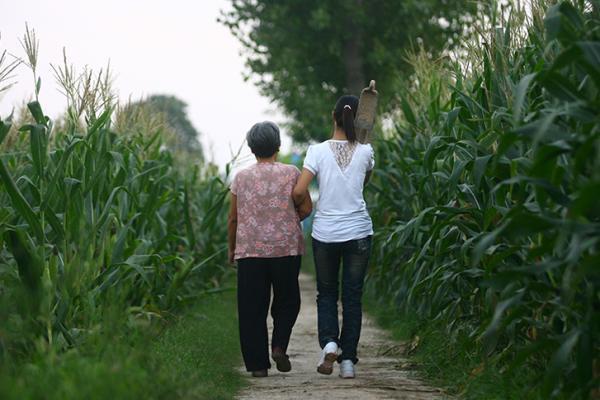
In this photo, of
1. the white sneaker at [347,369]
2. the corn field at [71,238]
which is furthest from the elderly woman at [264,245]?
the corn field at [71,238]

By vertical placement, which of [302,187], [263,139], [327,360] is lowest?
[327,360]

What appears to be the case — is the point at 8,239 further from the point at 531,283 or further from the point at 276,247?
the point at 531,283

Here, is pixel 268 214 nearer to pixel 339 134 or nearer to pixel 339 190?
pixel 339 190

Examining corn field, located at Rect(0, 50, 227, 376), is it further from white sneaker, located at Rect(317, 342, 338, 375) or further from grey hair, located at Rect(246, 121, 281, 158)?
white sneaker, located at Rect(317, 342, 338, 375)

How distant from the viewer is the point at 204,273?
13.3 metres

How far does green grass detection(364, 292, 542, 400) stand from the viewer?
5652 millimetres

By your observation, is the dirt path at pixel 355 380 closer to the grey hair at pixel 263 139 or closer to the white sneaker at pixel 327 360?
the white sneaker at pixel 327 360

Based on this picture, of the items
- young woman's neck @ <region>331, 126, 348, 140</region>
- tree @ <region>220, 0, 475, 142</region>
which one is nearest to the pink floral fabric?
young woman's neck @ <region>331, 126, 348, 140</region>

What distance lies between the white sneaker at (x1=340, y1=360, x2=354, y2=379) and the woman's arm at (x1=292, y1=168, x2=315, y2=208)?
42.5 inches

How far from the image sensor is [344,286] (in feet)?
23.5

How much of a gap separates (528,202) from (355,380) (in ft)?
6.24

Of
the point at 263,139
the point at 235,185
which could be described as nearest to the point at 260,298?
the point at 235,185

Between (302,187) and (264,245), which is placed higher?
(302,187)

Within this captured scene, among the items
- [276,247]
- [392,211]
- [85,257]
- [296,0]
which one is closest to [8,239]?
[85,257]
